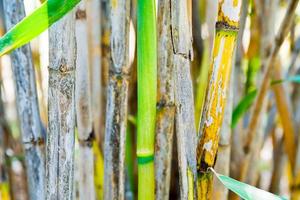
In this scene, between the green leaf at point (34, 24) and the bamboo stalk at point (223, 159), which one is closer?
the green leaf at point (34, 24)

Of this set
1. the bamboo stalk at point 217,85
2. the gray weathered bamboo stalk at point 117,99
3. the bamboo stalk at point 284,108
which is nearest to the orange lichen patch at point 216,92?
the bamboo stalk at point 217,85

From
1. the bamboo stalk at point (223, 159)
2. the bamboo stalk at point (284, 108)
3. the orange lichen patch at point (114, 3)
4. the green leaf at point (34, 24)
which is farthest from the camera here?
the bamboo stalk at point (284, 108)

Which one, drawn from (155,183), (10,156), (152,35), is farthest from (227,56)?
(10,156)

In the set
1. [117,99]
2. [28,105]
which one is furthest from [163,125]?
[28,105]

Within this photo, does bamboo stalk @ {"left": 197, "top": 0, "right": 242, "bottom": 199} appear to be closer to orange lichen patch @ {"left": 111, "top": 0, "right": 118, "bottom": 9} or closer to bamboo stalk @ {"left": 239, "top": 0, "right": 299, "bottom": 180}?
orange lichen patch @ {"left": 111, "top": 0, "right": 118, "bottom": 9}

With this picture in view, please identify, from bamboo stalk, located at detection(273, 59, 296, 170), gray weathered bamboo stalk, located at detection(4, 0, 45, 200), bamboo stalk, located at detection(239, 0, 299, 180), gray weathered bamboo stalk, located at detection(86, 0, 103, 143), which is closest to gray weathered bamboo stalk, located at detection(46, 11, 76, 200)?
gray weathered bamboo stalk, located at detection(4, 0, 45, 200)

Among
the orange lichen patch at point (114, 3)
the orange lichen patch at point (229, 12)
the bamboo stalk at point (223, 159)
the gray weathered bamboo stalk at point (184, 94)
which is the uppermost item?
the orange lichen patch at point (114, 3)

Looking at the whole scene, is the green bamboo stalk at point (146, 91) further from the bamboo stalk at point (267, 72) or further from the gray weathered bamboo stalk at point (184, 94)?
the bamboo stalk at point (267, 72)
